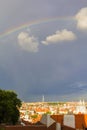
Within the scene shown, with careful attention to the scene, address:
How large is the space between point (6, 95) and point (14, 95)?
4.92 meters

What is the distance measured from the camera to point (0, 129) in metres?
44.7

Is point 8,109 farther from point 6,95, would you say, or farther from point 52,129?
point 52,129

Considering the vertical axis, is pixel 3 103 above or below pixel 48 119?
above

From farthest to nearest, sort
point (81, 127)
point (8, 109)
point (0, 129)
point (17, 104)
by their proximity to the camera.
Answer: point (17, 104) < point (8, 109) < point (81, 127) < point (0, 129)

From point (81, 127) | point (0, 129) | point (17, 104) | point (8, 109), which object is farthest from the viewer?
point (17, 104)

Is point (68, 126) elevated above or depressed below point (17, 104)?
below

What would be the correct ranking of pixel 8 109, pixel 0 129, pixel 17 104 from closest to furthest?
pixel 0 129 < pixel 8 109 < pixel 17 104

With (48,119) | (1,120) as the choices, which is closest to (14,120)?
(1,120)

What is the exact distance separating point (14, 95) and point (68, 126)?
29573mm

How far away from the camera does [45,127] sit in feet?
160

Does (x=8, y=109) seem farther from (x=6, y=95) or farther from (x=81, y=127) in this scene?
(x=81, y=127)

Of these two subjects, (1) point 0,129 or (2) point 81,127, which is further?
(2) point 81,127

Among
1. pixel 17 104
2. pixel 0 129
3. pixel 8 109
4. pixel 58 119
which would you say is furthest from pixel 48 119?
pixel 17 104

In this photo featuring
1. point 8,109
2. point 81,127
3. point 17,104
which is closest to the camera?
point 81,127
